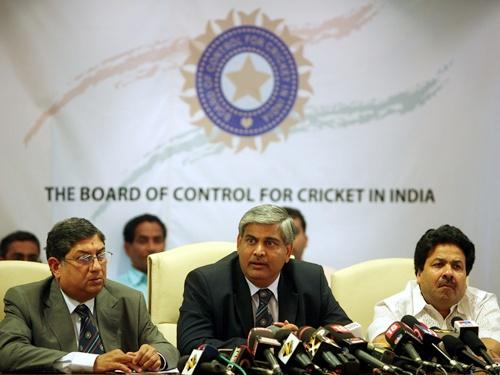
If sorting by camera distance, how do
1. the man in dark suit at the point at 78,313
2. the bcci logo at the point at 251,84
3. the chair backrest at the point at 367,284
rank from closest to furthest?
1. the man in dark suit at the point at 78,313
2. the chair backrest at the point at 367,284
3. the bcci logo at the point at 251,84

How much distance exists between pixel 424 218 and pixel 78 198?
2459 millimetres

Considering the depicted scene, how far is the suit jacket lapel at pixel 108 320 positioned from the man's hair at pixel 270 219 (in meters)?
0.69

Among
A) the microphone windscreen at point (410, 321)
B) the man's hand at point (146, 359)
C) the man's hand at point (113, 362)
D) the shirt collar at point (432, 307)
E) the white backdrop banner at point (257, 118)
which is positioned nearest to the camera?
the microphone windscreen at point (410, 321)

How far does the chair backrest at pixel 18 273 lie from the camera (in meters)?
4.35

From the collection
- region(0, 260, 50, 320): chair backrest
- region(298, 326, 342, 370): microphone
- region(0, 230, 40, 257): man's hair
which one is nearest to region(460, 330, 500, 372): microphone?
region(298, 326, 342, 370): microphone

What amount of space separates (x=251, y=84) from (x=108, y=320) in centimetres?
262

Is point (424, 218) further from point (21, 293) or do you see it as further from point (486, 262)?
point (21, 293)

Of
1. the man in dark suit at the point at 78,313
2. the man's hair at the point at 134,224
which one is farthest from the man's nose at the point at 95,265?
the man's hair at the point at 134,224

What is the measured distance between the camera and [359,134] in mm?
6188

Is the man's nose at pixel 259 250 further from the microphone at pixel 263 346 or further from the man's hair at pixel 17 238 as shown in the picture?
the man's hair at pixel 17 238

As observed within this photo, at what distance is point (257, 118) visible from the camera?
6129 mm

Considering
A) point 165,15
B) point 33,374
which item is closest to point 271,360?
point 33,374

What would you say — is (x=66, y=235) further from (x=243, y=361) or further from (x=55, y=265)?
(x=243, y=361)

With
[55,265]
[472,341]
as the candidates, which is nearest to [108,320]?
[55,265]
